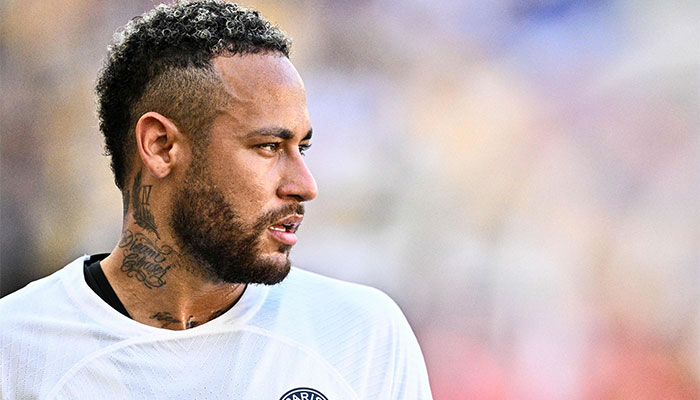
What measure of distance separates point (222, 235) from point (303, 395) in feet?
1.30

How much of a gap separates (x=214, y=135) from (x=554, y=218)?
225 cm

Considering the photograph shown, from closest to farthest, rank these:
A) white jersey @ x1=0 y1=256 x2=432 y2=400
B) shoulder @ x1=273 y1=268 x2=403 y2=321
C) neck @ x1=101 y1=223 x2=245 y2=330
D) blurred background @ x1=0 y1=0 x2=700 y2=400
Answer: white jersey @ x1=0 y1=256 x2=432 y2=400 < neck @ x1=101 y1=223 x2=245 y2=330 < shoulder @ x1=273 y1=268 x2=403 y2=321 < blurred background @ x1=0 y1=0 x2=700 y2=400

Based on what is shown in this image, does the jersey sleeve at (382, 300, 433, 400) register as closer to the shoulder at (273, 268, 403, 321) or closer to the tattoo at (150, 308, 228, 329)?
the shoulder at (273, 268, 403, 321)

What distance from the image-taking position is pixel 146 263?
1.85 m

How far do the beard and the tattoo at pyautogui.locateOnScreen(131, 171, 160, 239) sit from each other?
0.28ft

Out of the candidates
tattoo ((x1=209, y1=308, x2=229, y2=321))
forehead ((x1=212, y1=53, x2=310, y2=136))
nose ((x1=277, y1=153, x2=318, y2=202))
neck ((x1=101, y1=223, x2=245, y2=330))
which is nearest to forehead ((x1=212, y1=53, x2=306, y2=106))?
forehead ((x1=212, y1=53, x2=310, y2=136))

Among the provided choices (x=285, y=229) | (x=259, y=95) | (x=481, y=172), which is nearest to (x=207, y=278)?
(x=285, y=229)

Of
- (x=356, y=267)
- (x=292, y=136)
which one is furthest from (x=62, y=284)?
(x=356, y=267)

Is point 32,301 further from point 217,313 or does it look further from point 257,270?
point 257,270

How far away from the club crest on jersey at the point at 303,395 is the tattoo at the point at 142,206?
473 mm

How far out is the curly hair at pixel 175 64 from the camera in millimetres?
1837

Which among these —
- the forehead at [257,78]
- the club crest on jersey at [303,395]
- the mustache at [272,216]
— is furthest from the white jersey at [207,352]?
the forehead at [257,78]

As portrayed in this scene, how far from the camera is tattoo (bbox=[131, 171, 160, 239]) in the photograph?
1.87m

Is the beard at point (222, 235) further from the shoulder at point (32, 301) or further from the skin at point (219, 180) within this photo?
the shoulder at point (32, 301)
